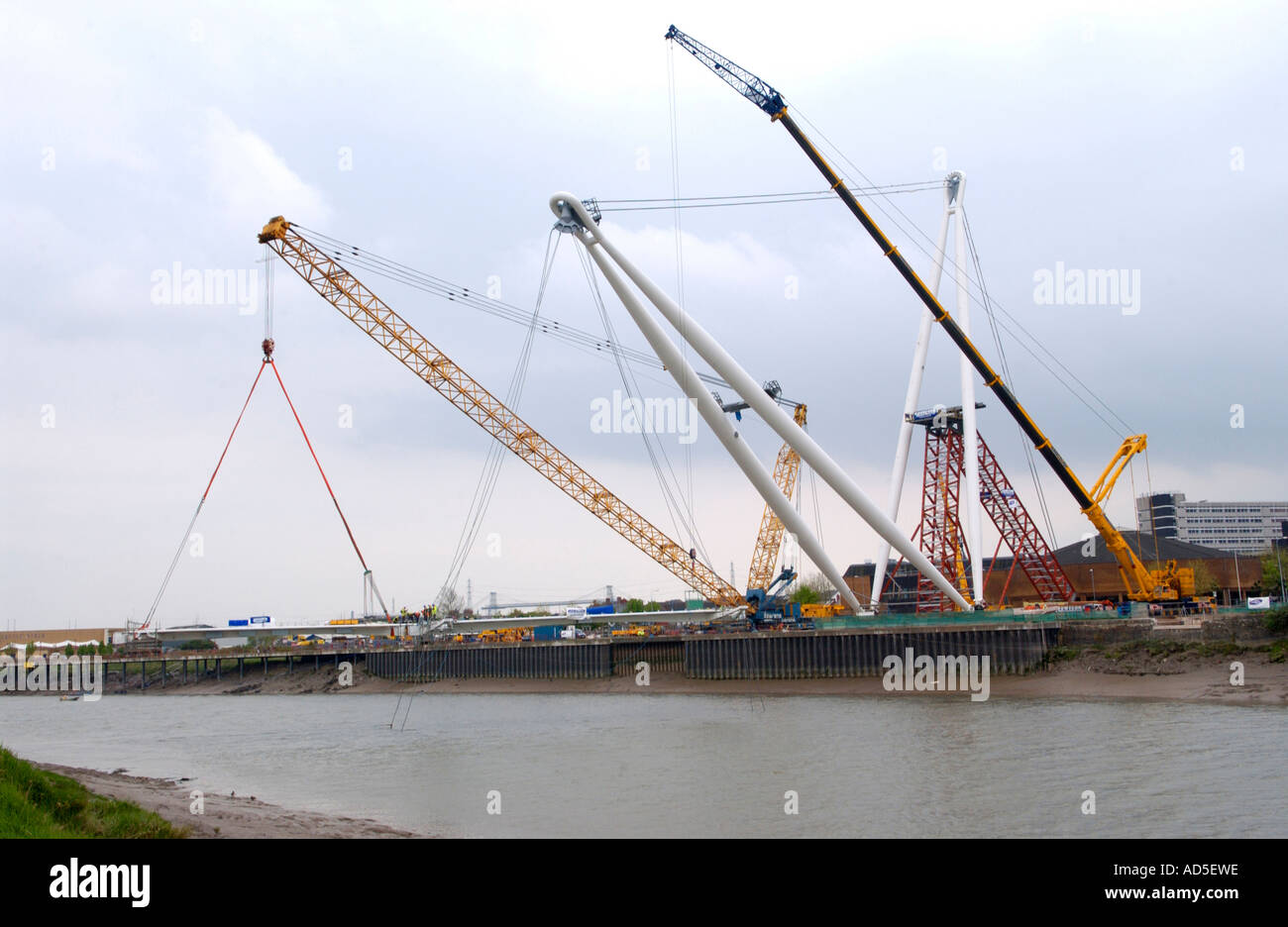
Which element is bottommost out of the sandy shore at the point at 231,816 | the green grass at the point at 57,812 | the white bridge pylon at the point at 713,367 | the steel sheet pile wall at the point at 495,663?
the steel sheet pile wall at the point at 495,663

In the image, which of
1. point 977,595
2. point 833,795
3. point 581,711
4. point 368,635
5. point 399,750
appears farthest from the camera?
point 368,635

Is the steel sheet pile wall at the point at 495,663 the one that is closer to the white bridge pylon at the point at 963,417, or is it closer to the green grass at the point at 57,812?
the white bridge pylon at the point at 963,417

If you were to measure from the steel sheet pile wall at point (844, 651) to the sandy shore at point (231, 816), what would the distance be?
3683cm

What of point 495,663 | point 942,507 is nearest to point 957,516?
point 942,507

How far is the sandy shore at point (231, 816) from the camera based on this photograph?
17.7 meters

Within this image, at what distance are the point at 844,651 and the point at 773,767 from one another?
2935 cm

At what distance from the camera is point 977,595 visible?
176ft

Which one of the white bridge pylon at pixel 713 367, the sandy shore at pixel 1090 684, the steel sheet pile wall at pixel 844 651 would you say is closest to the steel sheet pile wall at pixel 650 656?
the sandy shore at pixel 1090 684
